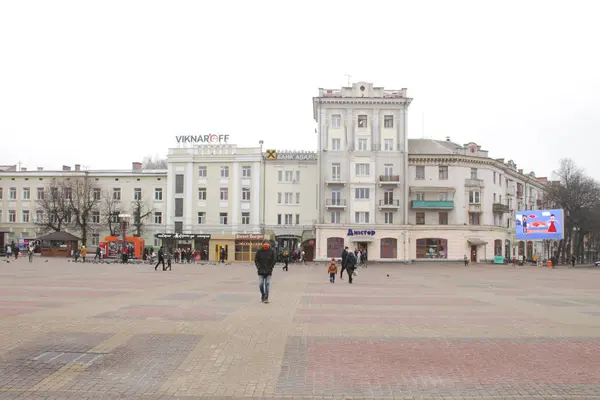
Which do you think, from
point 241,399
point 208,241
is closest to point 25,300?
point 241,399

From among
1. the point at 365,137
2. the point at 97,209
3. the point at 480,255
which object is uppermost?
the point at 365,137

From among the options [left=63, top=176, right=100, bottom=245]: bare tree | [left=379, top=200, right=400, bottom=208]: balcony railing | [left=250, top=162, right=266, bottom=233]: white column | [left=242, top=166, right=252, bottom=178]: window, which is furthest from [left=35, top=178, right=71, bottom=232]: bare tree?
[left=379, top=200, right=400, bottom=208]: balcony railing

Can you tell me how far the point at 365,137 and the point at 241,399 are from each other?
60646mm

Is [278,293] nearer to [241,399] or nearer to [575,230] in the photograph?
[241,399]

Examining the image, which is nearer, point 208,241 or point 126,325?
point 126,325

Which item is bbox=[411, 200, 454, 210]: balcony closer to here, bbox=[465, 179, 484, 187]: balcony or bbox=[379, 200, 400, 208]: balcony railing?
bbox=[379, 200, 400, 208]: balcony railing

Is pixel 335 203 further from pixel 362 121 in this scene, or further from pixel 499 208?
pixel 499 208

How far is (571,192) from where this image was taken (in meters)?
72.8

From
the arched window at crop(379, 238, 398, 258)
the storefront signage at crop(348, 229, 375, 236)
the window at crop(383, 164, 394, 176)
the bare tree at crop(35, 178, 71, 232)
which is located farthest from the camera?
the bare tree at crop(35, 178, 71, 232)

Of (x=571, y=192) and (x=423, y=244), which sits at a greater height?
(x=571, y=192)

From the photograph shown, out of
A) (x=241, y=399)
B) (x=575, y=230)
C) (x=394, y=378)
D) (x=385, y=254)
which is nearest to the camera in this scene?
(x=241, y=399)

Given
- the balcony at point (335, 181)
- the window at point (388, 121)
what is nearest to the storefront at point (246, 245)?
the balcony at point (335, 181)

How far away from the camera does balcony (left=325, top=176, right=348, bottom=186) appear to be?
2566 inches

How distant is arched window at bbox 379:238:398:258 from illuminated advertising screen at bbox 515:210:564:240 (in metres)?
14.5
